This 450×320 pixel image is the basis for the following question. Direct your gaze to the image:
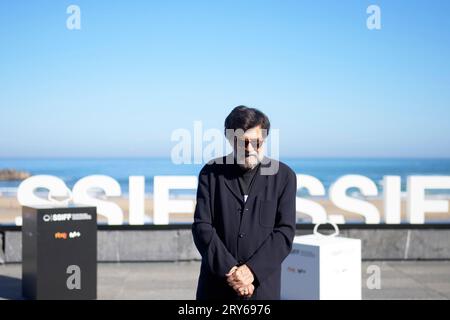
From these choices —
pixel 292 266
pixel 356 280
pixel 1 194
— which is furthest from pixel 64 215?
pixel 1 194

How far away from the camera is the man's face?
282 centimetres

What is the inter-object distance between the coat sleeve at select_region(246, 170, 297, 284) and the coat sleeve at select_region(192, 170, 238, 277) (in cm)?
12

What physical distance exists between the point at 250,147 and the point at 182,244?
745cm

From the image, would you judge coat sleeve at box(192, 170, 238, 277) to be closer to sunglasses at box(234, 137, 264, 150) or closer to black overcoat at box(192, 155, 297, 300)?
black overcoat at box(192, 155, 297, 300)

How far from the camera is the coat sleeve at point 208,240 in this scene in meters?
2.82

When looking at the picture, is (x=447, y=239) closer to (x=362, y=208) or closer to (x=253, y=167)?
(x=362, y=208)

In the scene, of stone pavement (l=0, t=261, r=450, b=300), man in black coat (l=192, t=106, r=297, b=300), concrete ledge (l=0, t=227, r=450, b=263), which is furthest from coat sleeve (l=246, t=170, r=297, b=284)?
concrete ledge (l=0, t=227, r=450, b=263)

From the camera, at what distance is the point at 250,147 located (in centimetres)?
282

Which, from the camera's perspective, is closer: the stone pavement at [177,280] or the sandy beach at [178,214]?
the stone pavement at [177,280]

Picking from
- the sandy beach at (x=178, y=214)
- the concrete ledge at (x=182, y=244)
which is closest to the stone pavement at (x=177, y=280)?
the concrete ledge at (x=182, y=244)

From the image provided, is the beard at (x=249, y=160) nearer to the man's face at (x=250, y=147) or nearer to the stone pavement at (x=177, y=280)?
the man's face at (x=250, y=147)

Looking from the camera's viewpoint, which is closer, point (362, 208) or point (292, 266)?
point (292, 266)

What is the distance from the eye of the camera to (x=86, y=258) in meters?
7.45
